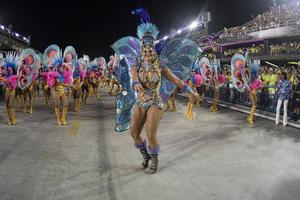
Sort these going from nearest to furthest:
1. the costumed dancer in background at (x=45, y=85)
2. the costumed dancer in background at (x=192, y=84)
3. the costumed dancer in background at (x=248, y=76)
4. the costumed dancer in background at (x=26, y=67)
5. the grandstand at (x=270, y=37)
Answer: the costumed dancer in background at (x=248, y=76) < the costumed dancer in background at (x=26, y=67) < the costumed dancer in background at (x=192, y=84) < the costumed dancer in background at (x=45, y=85) < the grandstand at (x=270, y=37)

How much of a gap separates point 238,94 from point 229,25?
115 feet

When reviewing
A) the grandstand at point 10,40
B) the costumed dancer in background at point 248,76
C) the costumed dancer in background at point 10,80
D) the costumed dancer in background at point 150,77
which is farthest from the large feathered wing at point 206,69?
the grandstand at point 10,40

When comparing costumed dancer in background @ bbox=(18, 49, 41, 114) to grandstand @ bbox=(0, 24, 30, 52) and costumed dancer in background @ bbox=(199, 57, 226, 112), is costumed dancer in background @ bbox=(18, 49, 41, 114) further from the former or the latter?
grandstand @ bbox=(0, 24, 30, 52)

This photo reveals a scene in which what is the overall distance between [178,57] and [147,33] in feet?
2.86

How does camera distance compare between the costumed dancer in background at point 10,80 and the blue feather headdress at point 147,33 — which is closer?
the blue feather headdress at point 147,33

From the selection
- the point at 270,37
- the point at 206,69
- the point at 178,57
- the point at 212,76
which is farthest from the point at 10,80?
the point at 270,37

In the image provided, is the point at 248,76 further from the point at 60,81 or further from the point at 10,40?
the point at 10,40

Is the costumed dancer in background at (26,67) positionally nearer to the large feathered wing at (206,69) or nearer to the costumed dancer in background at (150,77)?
the costumed dancer in background at (150,77)

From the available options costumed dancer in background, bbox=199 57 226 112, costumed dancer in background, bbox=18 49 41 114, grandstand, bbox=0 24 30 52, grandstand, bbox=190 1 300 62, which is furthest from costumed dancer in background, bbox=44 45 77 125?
grandstand, bbox=0 24 30 52

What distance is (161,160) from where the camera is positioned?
663cm

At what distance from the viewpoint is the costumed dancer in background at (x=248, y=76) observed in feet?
35.5

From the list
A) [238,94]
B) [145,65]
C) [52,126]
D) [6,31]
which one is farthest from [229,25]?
[145,65]

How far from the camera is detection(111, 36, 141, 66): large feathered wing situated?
20.1 ft

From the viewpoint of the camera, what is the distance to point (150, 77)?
5.57 m
